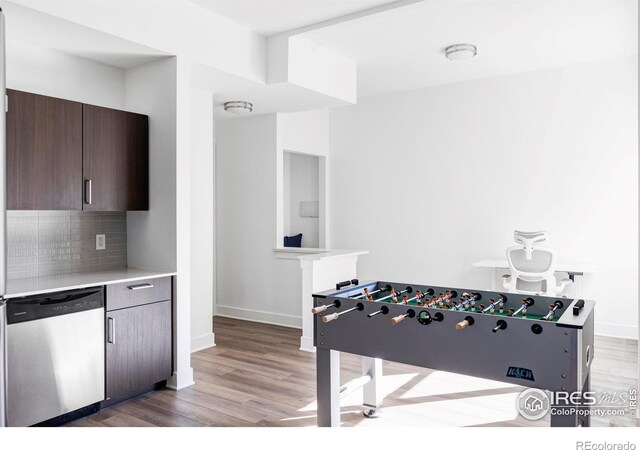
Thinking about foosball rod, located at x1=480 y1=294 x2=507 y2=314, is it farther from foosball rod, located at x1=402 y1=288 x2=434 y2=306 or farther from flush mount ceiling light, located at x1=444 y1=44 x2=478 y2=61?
flush mount ceiling light, located at x1=444 y1=44 x2=478 y2=61

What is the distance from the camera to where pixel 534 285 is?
4730 millimetres

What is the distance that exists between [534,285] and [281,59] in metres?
3.17

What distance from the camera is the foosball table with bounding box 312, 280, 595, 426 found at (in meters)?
2.01

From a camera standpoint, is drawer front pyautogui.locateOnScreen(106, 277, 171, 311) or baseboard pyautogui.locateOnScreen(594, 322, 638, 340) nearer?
drawer front pyautogui.locateOnScreen(106, 277, 171, 311)

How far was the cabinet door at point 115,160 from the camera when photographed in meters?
3.18

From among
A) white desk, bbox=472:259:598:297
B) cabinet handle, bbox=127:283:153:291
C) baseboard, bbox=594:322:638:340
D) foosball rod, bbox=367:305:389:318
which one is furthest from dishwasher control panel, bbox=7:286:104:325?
baseboard, bbox=594:322:638:340

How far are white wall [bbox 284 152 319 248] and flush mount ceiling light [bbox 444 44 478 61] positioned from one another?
9.47 ft

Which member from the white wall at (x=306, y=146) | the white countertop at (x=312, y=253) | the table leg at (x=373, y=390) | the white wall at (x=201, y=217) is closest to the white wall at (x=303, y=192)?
the white wall at (x=306, y=146)

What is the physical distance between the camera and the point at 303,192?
280 inches

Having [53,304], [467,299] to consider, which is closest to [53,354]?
[53,304]

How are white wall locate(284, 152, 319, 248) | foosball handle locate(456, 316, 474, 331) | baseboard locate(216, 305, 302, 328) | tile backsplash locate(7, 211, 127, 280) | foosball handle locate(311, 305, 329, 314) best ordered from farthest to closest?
white wall locate(284, 152, 319, 248) < baseboard locate(216, 305, 302, 328) < tile backsplash locate(7, 211, 127, 280) < foosball handle locate(311, 305, 329, 314) < foosball handle locate(456, 316, 474, 331)

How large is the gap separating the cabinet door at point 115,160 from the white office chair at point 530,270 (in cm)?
329

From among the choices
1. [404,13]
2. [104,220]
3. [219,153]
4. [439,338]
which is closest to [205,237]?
[104,220]
